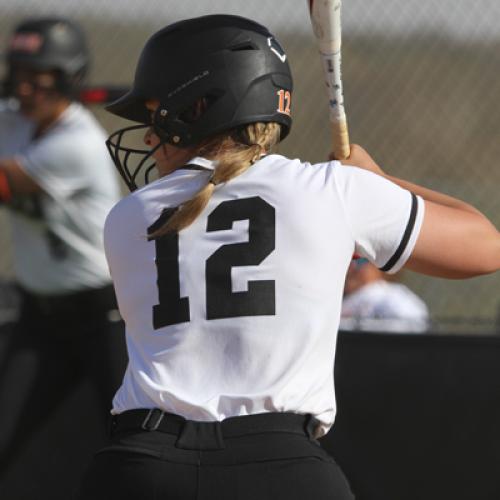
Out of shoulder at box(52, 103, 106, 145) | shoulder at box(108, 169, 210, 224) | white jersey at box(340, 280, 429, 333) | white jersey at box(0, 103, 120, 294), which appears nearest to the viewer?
shoulder at box(108, 169, 210, 224)

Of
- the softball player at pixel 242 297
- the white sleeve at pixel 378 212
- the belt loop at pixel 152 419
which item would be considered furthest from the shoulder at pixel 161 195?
the belt loop at pixel 152 419

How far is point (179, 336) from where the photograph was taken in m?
Result: 2.59

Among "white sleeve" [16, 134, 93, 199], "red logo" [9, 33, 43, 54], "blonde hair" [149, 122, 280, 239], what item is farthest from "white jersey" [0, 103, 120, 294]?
"blonde hair" [149, 122, 280, 239]

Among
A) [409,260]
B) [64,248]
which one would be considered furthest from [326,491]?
[64,248]

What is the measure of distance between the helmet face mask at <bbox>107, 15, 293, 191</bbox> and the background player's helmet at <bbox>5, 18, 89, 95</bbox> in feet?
10.6

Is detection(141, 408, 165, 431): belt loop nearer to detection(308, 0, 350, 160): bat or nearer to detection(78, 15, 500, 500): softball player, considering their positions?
detection(78, 15, 500, 500): softball player

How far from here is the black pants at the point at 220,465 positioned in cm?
243

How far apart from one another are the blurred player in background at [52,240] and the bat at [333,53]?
2.66 meters

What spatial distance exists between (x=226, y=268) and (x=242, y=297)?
8 centimetres

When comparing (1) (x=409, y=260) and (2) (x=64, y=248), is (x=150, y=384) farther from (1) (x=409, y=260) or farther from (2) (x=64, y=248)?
(2) (x=64, y=248)

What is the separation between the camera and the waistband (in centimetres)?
249

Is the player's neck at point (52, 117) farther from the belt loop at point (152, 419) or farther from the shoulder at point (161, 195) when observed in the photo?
the belt loop at point (152, 419)

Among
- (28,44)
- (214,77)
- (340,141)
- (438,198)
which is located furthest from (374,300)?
(214,77)

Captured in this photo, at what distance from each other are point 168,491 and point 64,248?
11.2 feet
